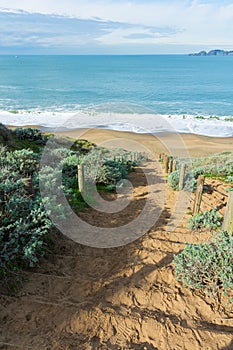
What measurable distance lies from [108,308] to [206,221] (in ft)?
12.1

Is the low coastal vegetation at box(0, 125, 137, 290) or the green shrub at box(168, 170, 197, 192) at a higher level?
the low coastal vegetation at box(0, 125, 137, 290)

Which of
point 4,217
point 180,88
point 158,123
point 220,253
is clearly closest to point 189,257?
point 220,253

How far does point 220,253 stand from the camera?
15.2ft

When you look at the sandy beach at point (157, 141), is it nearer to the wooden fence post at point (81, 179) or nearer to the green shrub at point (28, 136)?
→ the green shrub at point (28, 136)

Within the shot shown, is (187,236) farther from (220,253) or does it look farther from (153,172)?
(153,172)

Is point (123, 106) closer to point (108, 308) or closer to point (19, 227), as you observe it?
point (19, 227)

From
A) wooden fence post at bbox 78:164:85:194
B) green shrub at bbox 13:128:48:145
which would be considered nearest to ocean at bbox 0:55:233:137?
green shrub at bbox 13:128:48:145

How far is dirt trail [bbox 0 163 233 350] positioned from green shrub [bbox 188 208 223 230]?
1332 millimetres

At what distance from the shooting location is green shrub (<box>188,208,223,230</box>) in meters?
6.64

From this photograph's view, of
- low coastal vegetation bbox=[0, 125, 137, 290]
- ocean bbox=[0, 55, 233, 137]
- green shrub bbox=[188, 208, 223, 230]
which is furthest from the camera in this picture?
ocean bbox=[0, 55, 233, 137]

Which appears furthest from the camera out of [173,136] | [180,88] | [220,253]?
[180,88]

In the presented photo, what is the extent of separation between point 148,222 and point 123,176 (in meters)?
3.89

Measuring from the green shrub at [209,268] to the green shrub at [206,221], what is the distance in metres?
1.76

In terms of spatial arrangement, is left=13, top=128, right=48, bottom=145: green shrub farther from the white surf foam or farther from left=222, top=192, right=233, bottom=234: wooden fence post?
the white surf foam
